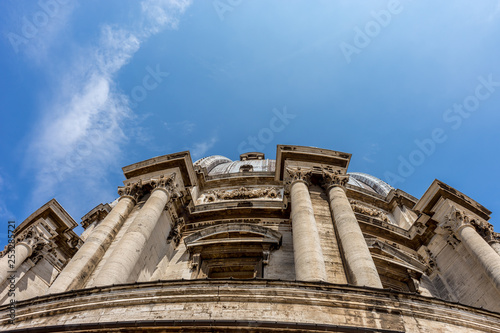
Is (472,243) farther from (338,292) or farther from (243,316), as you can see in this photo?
(243,316)

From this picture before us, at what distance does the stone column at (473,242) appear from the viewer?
15422 mm

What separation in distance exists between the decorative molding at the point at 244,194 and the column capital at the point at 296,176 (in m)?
6.72

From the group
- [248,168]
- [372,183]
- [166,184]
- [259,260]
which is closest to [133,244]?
[166,184]

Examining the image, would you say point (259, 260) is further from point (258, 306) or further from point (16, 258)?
point (16, 258)

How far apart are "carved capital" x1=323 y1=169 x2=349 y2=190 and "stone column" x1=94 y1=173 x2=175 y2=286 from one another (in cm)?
762

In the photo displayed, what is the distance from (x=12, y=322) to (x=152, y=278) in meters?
8.00

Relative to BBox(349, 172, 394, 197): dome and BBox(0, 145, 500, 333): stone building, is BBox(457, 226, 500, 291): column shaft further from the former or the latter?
BBox(349, 172, 394, 197): dome

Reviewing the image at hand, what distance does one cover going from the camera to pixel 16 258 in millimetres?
19516

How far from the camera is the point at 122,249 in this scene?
13.5 m

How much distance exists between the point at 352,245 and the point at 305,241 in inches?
63.6

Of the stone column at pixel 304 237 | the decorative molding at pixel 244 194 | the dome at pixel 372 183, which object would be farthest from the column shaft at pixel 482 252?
the dome at pixel 372 183

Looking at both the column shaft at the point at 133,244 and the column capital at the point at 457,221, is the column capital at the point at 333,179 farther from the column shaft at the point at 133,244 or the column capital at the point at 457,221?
the column shaft at the point at 133,244

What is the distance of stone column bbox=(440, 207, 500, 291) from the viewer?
1542 centimetres

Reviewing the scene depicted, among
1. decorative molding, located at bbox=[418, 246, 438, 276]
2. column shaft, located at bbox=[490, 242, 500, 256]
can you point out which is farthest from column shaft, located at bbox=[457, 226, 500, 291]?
decorative molding, located at bbox=[418, 246, 438, 276]
